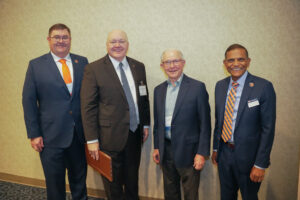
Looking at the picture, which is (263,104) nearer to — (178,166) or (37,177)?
(178,166)

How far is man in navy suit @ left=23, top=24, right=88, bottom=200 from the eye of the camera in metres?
1.83

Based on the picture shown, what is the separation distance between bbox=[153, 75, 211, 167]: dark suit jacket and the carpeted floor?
174 centimetres

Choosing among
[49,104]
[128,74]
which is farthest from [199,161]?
[49,104]

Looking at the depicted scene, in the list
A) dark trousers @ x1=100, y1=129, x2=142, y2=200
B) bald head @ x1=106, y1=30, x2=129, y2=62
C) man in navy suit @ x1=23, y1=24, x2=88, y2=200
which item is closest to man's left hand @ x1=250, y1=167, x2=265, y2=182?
dark trousers @ x1=100, y1=129, x2=142, y2=200

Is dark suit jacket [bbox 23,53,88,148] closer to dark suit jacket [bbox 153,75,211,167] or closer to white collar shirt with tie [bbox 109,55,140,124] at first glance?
white collar shirt with tie [bbox 109,55,140,124]

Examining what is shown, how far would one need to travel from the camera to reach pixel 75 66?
6.36ft

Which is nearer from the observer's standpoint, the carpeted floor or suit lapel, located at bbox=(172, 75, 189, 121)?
suit lapel, located at bbox=(172, 75, 189, 121)

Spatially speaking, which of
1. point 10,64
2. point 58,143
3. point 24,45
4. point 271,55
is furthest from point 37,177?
point 271,55

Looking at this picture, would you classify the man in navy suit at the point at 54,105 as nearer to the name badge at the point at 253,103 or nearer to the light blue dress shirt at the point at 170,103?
the light blue dress shirt at the point at 170,103

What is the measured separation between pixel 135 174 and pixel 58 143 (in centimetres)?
85

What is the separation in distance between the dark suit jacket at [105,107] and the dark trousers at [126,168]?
97 mm

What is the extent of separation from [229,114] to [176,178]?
32.2 inches

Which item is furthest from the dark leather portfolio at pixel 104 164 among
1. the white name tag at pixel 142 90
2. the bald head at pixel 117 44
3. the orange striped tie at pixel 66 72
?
the bald head at pixel 117 44

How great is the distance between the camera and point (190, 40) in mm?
2184
